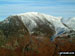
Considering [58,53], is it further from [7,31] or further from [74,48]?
[7,31]

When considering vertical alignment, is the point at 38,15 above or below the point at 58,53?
above

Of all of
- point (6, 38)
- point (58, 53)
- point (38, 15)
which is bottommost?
point (58, 53)

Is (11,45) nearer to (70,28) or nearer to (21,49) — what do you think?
(21,49)

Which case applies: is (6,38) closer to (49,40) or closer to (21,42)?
(21,42)

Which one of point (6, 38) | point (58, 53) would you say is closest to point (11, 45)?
point (6, 38)

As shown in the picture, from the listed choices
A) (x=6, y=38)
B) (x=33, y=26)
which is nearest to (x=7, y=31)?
(x=6, y=38)

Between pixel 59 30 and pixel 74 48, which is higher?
pixel 59 30

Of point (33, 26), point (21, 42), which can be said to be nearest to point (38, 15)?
point (33, 26)
